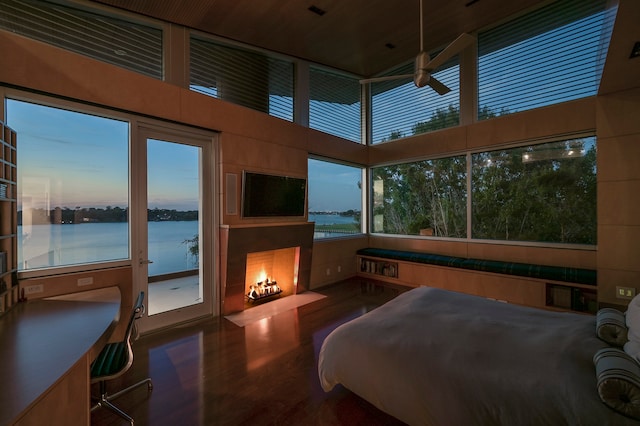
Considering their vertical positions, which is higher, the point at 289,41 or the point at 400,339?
the point at 289,41

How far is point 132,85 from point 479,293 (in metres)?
5.43

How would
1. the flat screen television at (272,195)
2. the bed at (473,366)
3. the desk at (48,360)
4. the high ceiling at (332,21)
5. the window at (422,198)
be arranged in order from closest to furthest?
the desk at (48,360) → the bed at (473,366) → the high ceiling at (332,21) → the flat screen television at (272,195) → the window at (422,198)

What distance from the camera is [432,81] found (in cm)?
287

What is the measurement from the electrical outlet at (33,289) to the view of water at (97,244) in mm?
208

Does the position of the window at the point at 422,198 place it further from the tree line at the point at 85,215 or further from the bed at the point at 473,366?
the tree line at the point at 85,215

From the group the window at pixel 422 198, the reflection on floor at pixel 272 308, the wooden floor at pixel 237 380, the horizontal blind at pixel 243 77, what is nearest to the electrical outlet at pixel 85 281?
the wooden floor at pixel 237 380

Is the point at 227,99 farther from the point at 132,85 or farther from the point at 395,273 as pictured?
the point at 395,273

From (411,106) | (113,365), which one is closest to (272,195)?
(113,365)

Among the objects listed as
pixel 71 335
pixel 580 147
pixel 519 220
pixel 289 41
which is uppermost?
pixel 289 41

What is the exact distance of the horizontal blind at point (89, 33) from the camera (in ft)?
8.63

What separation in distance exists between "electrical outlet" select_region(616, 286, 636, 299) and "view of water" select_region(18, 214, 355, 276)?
5.14 m

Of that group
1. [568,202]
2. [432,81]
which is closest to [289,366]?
[432,81]

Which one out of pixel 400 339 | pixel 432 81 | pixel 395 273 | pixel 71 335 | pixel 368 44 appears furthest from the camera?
pixel 395 273

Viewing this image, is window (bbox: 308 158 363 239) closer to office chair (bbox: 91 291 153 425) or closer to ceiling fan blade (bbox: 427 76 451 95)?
ceiling fan blade (bbox: 427 76 451 95)
